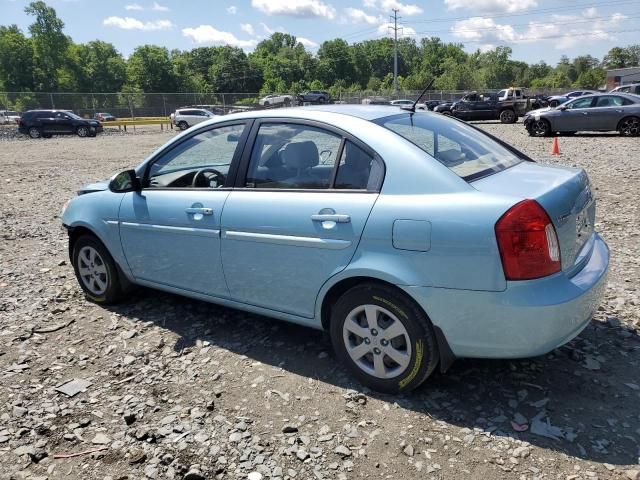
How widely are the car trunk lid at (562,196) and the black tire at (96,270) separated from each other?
131 inches

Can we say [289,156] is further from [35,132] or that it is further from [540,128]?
[35,132]

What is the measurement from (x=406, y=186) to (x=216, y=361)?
1.91 meters

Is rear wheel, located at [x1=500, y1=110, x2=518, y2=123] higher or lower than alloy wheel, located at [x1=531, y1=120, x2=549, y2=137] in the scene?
higher

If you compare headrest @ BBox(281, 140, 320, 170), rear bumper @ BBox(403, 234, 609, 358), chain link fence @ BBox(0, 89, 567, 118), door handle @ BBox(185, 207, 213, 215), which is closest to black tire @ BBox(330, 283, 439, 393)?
rear bumper @ BBox(403, 234, 609, 358)

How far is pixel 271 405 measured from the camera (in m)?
3.21

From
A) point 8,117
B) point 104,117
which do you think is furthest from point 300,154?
point 104,117

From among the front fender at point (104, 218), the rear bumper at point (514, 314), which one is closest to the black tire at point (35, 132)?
the front fender at point (104, 218)

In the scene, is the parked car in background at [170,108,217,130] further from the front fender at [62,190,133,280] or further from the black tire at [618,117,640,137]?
the front fender at [62,190,133,280]

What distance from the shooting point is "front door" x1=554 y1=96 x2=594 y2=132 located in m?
18.5

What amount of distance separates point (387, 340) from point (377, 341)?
66 mm

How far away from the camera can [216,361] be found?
148 inches

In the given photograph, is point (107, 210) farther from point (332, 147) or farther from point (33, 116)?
point (33, 116)

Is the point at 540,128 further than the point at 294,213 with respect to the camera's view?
Yes

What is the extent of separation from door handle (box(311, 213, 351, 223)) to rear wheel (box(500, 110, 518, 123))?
29.2 m
